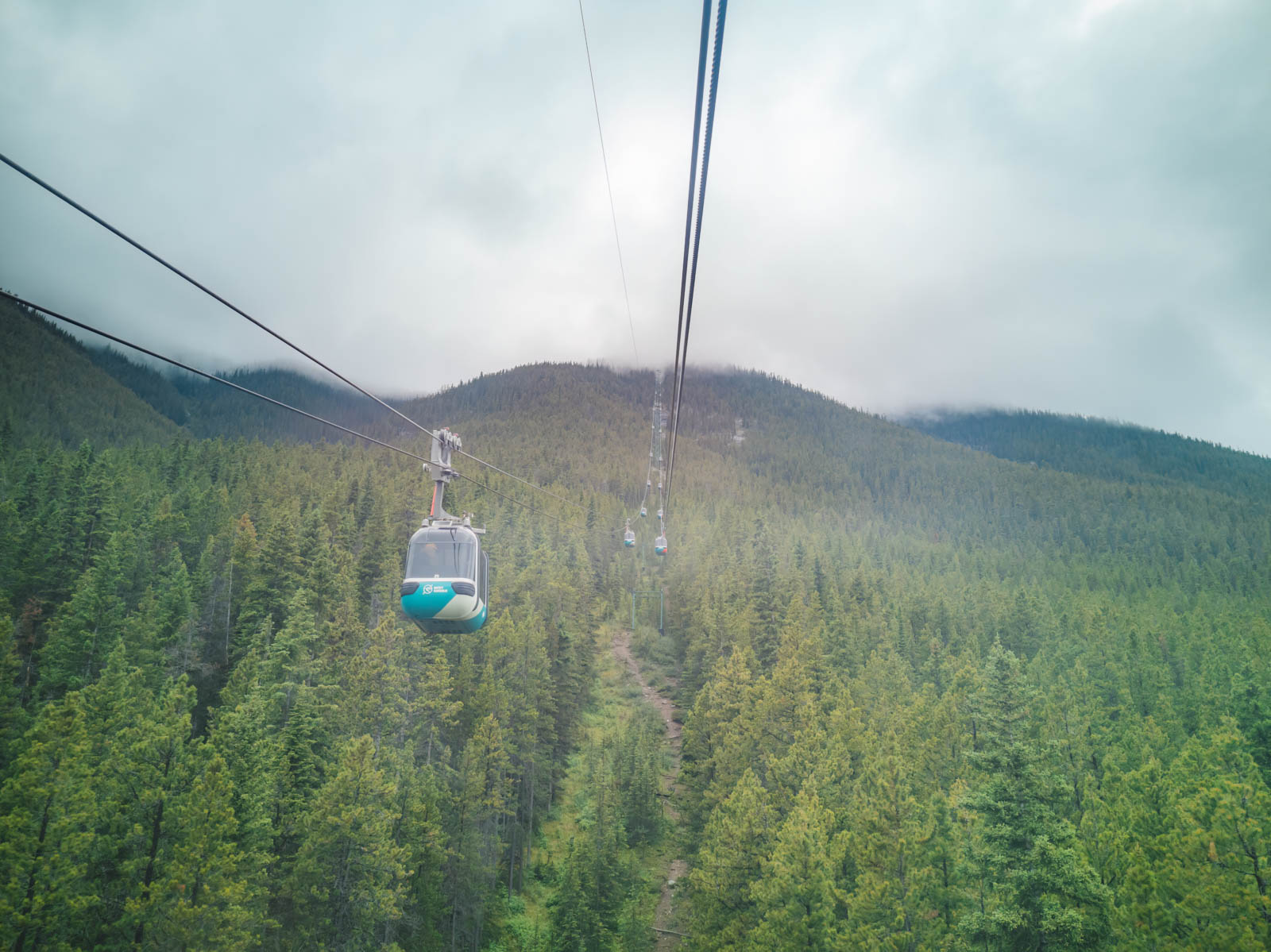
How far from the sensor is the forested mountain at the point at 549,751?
21.8 m

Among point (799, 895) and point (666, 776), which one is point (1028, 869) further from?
point (666, 776)

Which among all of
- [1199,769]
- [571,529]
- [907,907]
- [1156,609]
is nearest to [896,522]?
[1156,609]

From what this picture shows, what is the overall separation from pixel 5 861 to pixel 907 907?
104 feet

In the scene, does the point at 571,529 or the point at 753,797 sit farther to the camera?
the point at 571,529

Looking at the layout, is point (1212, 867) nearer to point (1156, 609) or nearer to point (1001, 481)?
point (1156, 609)

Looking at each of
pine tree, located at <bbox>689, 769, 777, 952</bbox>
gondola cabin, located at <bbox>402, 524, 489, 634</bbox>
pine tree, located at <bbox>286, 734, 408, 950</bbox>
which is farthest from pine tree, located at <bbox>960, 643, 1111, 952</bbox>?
pine tree, located at <bbox>286, 734, 408, 950</bbox>

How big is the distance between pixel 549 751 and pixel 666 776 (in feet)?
38.1

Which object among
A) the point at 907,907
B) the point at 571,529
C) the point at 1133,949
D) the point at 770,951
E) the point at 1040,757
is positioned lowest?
the point at 770,951

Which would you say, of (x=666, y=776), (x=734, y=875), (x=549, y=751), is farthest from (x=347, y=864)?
(x=666, y=776)

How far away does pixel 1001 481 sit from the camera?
19662 cm

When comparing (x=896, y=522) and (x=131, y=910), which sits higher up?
(x=896, y=522)

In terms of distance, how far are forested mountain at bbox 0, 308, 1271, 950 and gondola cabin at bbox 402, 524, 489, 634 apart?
1529 centimetres

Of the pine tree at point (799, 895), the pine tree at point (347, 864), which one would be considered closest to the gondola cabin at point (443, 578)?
the pine tree at point (347, 864)

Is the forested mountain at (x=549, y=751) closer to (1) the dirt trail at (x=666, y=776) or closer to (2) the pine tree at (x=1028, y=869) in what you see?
(2) the pine tree at (x=1028, y=869)
